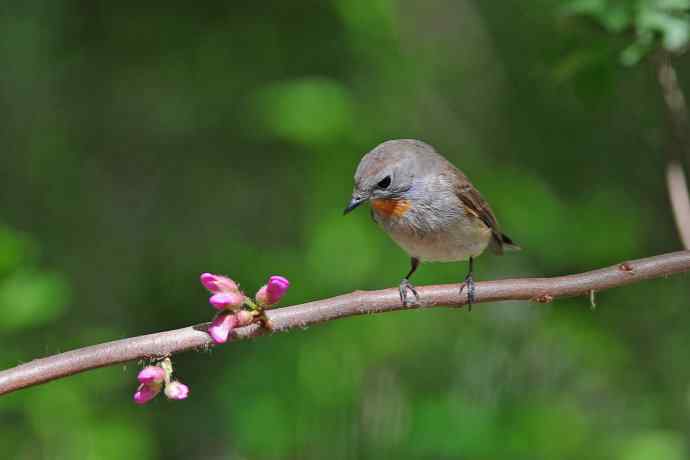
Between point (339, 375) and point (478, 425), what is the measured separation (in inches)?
32.6

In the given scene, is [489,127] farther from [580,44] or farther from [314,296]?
[580,44]

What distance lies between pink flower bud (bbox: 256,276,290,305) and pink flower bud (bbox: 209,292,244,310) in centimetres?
5

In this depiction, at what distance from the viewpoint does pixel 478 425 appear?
455 cm

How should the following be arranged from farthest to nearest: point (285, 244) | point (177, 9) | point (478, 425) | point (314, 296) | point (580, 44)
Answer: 1. point (177, 9)
2. point (285, 244)
3. point (314, 296)
4. point (478, 425)
5. point (580, 44)

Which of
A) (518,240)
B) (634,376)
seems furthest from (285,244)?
(634,376)

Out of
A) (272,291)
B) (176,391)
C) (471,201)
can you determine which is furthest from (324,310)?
(471,201)

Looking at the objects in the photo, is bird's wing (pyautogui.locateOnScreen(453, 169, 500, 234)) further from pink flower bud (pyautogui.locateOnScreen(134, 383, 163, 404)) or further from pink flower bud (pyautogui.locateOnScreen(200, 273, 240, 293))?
pink flower bud (pyautogui.locateOnScreen(134, 383, 163, 404))

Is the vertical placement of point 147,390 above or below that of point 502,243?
below

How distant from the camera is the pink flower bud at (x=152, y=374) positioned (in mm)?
2238

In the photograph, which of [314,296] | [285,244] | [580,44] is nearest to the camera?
[580,44]

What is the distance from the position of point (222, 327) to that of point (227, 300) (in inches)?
3.1

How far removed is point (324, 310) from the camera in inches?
93.1

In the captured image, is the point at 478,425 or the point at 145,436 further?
the point at 145,436

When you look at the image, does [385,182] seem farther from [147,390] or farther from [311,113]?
[147,390]
